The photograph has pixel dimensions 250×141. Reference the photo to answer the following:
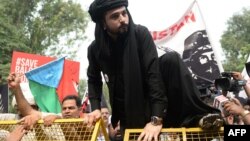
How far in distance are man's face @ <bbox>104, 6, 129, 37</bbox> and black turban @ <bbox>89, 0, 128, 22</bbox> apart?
3 cm

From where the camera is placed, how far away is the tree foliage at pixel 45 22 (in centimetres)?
2059

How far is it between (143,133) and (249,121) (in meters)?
0.82

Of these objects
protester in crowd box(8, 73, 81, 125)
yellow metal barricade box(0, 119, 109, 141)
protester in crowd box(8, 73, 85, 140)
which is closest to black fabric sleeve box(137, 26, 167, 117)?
yellow metal barricade box(0, 119, 109, 141)

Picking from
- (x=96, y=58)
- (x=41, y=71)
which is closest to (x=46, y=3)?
(x=41, y=71)

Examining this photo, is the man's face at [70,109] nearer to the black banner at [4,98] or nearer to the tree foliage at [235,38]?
the black banner at [4,98]

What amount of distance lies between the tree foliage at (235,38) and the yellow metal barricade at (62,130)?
30545 mm

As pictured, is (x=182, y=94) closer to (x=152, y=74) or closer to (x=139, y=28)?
(x=152, y=74)

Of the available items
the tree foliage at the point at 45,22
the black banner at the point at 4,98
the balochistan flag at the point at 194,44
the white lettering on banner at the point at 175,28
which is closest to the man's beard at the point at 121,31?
the balochistan flag at the point at 194,44

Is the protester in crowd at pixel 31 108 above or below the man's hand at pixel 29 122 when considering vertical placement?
above

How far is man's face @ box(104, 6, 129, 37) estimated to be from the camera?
263 centimetres

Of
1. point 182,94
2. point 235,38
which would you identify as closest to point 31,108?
point 182,94

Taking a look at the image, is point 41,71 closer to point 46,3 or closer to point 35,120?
point 35,120

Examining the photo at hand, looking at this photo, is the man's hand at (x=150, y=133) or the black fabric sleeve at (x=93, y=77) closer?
the man's hand at (x=150, y=133)

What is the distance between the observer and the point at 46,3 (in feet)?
74.8
